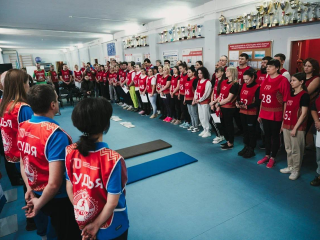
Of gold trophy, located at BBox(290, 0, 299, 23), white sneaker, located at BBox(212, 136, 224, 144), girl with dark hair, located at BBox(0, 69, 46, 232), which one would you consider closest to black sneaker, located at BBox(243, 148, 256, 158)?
white sneaker, located at BBox(212, 136, 224, 144)

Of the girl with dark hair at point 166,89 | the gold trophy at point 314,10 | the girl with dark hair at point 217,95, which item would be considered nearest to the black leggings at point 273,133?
the girl with dark hair at point 217,95

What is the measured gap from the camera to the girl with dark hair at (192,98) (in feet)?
17.2

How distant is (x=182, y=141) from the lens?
4793 mm

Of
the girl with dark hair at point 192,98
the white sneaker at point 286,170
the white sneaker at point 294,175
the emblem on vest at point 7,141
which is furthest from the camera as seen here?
the girl with dark hair at point 192,98

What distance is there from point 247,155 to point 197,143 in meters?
1.10

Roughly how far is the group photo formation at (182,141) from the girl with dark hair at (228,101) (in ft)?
0.08

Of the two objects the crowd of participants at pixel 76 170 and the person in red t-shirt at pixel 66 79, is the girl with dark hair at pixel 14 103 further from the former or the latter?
the person in red t-shirt at pixel 66 79

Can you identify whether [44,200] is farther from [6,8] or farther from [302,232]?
[6,8]

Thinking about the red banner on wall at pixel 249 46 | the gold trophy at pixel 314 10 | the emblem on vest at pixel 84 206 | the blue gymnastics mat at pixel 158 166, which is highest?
the gold trophy at pixel 314 10

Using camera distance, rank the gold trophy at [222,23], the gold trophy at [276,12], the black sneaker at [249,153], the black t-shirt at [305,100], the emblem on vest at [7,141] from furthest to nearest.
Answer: the gold trophy at [222,23]
the gold trophy at [276,12]
the black sneaker at [249,153]
the black t-shirt at [305,100]
the emblem on vest at [7,141]

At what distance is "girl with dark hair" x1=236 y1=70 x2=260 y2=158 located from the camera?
3629 millimetres

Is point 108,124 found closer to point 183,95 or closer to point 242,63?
point 242,63

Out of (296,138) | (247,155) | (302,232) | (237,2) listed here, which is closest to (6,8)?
(237,2)

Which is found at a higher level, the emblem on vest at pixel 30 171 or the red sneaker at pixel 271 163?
the emblem on vest at pixel 30 171
